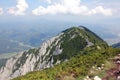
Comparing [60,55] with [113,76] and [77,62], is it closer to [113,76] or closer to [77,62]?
[77,62]

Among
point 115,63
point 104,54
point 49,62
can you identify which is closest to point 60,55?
point 49,62

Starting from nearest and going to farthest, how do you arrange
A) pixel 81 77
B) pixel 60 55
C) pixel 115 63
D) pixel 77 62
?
pixel 81 77 → pixel 115 63 → pixel 77 62 → pixel 60 55

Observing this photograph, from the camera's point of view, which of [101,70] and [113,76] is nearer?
[113,76]

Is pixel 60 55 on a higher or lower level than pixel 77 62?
lower

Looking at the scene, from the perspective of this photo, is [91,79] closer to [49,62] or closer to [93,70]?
[93,70]

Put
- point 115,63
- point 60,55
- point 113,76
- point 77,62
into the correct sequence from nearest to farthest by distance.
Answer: point 113,76, point 115,63, point 77,62, point 60,55

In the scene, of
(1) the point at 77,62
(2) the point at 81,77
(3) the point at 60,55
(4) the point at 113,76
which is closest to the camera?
(4) the point at 113,76

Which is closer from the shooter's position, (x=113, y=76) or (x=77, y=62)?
(x=113, y=76)

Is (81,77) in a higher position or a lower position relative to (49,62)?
higher

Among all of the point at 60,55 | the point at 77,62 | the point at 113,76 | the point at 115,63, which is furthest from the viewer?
the point at 60,55

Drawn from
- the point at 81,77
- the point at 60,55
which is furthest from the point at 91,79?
the point at 60,55
